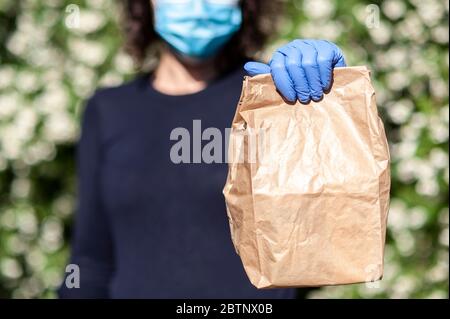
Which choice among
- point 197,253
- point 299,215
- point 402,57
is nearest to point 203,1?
point 197,253

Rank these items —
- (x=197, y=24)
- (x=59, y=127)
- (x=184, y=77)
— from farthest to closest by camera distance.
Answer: (x=59, y=127), (x=184, y=77), (x=197, y=24)

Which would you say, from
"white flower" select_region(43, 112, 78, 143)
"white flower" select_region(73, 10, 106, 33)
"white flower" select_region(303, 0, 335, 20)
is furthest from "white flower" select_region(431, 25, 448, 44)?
"white flower" select_region(43, 112, 78, 143)

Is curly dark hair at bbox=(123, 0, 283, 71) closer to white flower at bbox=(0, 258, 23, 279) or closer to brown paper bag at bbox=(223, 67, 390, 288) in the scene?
brown paper bag at bbox=(223, 67, 390, 288)

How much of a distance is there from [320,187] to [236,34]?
0.65m

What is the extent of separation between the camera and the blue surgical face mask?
1.42 m

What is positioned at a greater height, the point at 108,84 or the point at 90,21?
the point at 90,21

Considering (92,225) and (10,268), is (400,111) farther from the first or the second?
(10,268)

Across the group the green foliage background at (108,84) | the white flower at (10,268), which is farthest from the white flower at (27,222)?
the white flower at (10,268)

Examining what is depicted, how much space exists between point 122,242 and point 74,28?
1.01 m

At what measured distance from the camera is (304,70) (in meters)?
1.00

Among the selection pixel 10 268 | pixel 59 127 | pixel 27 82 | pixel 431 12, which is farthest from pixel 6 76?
pixel 431 12

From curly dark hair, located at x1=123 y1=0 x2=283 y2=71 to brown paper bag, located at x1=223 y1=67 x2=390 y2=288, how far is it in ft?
1.77

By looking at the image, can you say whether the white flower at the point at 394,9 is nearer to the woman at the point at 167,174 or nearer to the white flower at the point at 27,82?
Answer: the woman at the point at 167,174

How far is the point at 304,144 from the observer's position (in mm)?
1002
